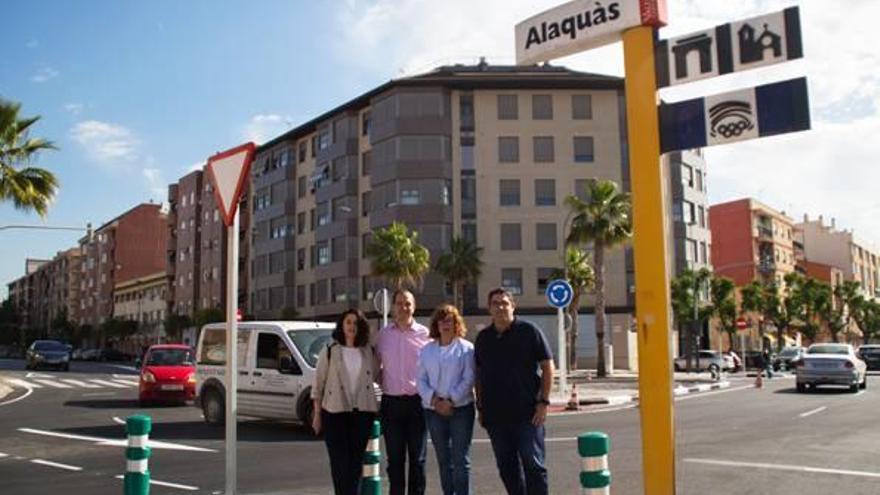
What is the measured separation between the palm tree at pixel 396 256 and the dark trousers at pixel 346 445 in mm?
38319

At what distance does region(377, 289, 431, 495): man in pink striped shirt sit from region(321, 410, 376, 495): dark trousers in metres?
0.20

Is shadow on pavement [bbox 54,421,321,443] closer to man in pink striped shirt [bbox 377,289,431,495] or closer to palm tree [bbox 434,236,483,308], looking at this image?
man in pink striped shirt [bbox 377,289,431,495]

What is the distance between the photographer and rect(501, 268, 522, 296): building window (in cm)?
5297

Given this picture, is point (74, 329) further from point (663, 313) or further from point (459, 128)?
point (663, 313)

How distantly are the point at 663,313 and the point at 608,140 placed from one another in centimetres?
5011

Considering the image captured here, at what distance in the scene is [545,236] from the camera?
5344 cm

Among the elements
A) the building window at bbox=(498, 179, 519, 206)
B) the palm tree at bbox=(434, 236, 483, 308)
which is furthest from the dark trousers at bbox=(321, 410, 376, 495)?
the building window at bbox=(498, 179, 519, 206)

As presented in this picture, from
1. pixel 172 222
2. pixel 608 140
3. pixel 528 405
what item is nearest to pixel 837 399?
pixel 528 405

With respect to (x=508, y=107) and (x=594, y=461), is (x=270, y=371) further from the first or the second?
(x=508, y=107)

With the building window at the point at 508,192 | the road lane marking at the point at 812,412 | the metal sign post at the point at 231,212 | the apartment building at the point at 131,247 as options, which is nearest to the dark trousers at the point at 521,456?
the metal sign post at the point at 231,212

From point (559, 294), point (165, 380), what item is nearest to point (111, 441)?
point (165, 380)

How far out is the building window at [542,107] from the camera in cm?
5416

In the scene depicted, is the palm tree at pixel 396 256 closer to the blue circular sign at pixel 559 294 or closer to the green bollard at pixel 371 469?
the blue circular sign at pixel 559 294

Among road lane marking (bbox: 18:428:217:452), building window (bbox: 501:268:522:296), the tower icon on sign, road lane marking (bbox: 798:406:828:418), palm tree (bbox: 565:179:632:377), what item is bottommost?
road lane marking (bbox: 798:406:828:418)
